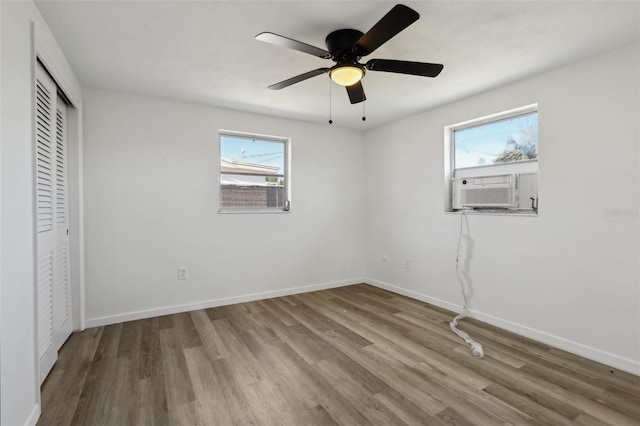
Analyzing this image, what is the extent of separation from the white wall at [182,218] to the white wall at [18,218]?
1445 mm

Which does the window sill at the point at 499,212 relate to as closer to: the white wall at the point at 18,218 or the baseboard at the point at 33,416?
the white wall at the point at 18,218

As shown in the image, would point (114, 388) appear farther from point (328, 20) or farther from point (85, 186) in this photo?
point (328, 20)

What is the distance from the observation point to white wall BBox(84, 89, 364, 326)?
121 inches

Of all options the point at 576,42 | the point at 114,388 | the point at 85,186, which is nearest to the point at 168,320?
the point at 114,388

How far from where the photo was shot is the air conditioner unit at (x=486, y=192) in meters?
2.97

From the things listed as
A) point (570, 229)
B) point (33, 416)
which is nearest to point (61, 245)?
point (33, 416)

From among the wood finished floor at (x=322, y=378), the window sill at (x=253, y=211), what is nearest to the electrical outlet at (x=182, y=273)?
the wood finished floor at (x=322, y=378)

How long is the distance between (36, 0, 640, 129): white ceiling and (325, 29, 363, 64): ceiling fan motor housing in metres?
0.04

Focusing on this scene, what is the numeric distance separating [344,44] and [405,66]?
1.42 ft

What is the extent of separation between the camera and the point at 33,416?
1.64m

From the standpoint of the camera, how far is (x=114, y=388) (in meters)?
2.00

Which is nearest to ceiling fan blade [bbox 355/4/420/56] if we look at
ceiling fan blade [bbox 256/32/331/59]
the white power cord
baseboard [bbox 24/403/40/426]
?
ceiling fan blade [bbox 256/32/331/59]

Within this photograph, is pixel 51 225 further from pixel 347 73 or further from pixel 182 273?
pixel 347 73

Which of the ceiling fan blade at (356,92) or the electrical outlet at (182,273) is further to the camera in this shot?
the electrical outlet at (182,273)
